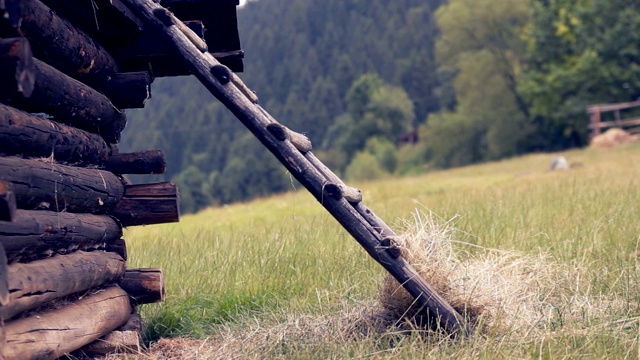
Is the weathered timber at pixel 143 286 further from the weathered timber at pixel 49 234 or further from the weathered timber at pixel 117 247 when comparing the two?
the weathered timber at pixel 49 234

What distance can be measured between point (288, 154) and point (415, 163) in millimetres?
70225

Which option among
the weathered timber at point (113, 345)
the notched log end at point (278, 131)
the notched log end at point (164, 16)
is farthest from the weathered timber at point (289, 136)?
the weathered timber at point (113, 345)

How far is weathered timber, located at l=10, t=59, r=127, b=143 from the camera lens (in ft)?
Answer: 12.6

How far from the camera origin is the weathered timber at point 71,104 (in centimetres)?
385

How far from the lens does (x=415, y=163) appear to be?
73875mm

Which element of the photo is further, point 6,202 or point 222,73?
point 222,73

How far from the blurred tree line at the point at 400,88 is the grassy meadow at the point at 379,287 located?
20.6ft

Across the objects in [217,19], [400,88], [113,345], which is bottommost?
[113,345]

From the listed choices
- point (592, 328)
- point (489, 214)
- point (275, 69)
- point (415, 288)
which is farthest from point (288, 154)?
point (275, 69)

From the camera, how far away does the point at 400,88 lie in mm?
93188

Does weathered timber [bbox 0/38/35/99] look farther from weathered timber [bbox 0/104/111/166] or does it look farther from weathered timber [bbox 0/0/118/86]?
weathered timber [bbox 0/104/111/166]

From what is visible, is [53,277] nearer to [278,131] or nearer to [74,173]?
[74,173]

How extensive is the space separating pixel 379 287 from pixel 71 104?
221cm

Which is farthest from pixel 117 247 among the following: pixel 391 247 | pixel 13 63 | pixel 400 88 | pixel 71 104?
pixel 400 88
